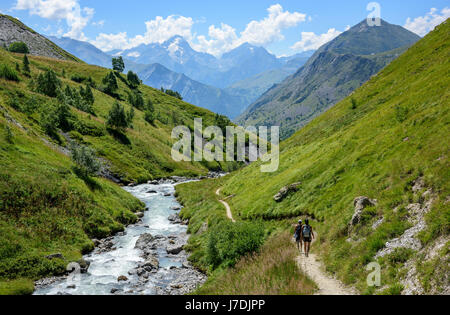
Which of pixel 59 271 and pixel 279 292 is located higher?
pixel 279 292

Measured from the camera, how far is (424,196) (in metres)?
18.2

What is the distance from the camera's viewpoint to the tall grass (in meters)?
15.5

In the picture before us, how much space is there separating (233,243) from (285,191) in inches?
574

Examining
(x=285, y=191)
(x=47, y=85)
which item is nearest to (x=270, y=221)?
(x=285, y=191)

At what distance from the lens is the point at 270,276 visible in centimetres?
1777

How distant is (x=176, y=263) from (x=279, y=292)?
2269 cm

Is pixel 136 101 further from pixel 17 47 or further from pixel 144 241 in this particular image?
pixel 144 241

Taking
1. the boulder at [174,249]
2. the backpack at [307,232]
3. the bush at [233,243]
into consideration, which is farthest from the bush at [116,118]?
the backpack at [307,232]

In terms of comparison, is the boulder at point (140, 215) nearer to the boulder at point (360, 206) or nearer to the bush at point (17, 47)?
the boulder at point (360, 206)

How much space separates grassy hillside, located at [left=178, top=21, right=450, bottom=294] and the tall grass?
2.15 m

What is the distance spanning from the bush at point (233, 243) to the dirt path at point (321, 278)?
4.83 meters

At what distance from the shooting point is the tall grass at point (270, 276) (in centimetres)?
1555
